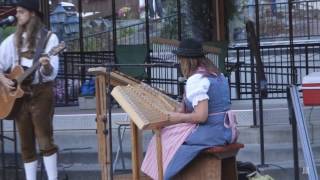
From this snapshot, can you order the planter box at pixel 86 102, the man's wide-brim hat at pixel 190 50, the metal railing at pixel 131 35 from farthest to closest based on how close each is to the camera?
1. the metal railing at pixel 131 35
2. the planter box at pixel 86 102
3. the man's wide-brim hat at pixel 190 50

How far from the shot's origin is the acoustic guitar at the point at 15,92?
6855 mm

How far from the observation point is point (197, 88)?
19.7ft

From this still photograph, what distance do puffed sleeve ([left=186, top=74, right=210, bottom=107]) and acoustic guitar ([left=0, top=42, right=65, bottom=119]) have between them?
1362 mm

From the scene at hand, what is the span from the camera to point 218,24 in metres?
11.5

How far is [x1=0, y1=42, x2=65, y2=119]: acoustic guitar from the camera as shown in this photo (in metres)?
6.86

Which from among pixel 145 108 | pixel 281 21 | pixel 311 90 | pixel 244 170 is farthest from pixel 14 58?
pixel 281 21

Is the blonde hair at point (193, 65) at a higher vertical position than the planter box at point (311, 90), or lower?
higher

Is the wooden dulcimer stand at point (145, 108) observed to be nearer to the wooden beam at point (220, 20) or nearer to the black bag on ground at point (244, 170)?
the black bag on ground at point (244, 170)

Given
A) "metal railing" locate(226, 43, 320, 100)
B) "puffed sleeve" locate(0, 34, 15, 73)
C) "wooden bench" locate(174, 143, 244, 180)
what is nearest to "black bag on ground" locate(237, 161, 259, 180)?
"wooden bench" locate(174, 143, 244, 180)

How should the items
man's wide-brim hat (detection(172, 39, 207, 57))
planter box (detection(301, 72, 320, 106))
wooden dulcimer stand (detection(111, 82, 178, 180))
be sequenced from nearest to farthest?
wooden dulcimer stand (detection(111, 82, 178, 180))
man's wide-brim hat (detection(172, 39, 207, 57))
planter box (detection(301, 72, 320, 106))

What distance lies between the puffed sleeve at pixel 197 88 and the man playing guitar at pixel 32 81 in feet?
4.73

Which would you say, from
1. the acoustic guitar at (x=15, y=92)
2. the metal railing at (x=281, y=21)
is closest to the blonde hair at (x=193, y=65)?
the acoustic guitar at (x=15, y=92)

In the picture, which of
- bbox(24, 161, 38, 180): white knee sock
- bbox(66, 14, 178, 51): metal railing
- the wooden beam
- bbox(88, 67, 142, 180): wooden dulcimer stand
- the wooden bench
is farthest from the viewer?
bbox(66, 14, 178, 51): metal railing

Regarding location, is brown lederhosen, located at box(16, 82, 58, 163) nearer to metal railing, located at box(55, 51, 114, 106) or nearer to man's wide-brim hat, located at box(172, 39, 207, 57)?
man's wide-brim hat, located at box(172, 39, 207, 57)
